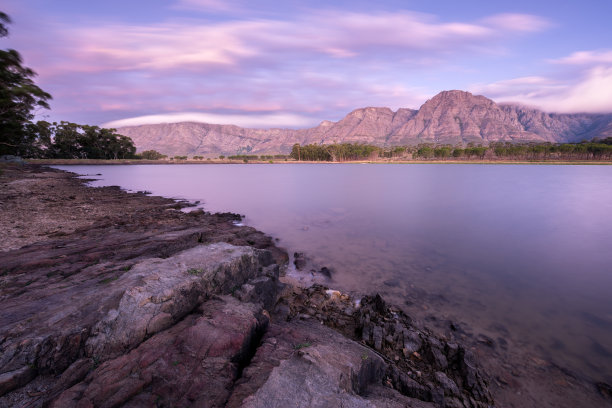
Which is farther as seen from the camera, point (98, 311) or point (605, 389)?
point (605, 389)

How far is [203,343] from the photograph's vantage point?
180 inches

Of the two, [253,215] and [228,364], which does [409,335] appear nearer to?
[228,364]

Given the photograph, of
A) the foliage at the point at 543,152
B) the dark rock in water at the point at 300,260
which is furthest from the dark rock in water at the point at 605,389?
the foliage at the point at 543,152

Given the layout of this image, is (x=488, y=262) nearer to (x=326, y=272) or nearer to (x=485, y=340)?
(x=485, y=340)

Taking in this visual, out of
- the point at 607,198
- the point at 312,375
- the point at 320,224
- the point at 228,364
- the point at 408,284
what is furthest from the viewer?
the point at 607,198

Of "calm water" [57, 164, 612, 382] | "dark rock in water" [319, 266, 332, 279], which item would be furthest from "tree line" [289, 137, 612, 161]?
"dark rock in water" [319, 266, 332, 279]

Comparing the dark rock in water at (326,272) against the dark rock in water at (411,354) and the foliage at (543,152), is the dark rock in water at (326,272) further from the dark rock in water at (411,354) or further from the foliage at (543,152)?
the foliage at (543,152)

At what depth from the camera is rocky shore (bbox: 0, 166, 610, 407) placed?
3.72m

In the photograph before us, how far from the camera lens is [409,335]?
7.04m

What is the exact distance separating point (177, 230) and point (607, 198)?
5235 centimetres

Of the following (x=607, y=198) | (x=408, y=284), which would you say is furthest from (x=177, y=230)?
(x=607, y=198)

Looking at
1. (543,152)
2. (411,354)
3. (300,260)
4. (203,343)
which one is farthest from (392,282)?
(543,152)

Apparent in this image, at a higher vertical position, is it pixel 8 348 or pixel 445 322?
pixel 8 348

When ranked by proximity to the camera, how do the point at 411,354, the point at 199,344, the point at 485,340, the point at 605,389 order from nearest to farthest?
the point at 199,344 < the point at 605,389 < the point at 411,354 < the point at 485,340
